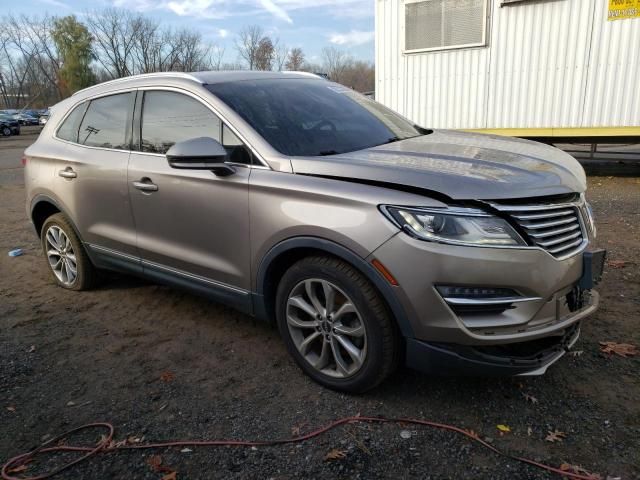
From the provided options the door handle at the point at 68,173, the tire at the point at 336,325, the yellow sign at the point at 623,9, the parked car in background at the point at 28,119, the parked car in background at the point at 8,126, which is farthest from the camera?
the parked car in background at the point at 28,119

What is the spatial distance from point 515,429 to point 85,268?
3767 mm

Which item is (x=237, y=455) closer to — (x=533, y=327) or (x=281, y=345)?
(x=281, y=345)

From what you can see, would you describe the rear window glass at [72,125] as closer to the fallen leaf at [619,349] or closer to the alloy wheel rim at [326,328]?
the alloy wheel rim at [326,328]

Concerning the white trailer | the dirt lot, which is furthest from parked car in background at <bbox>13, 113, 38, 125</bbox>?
the dirt lot

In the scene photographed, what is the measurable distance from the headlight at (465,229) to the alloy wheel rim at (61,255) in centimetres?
350

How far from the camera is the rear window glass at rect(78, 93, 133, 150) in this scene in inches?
155

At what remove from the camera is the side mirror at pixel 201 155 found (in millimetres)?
2971

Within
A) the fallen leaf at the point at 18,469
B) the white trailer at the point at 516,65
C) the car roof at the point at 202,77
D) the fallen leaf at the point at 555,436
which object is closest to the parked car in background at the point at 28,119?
the white trailer at the point at 516,65

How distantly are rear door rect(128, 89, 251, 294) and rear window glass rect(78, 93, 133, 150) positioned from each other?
0.62 ft

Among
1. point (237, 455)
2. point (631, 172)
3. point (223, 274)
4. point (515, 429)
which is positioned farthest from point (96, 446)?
point (631, 172)

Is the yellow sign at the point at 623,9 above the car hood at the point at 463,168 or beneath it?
above

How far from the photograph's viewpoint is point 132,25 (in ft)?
209

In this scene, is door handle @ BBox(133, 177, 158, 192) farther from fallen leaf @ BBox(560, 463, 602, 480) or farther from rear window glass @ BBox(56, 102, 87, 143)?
fallen leaf @ BBox(560, 463, 602, 480)

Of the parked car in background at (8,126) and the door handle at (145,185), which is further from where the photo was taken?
the parked car in background at (8,126)
